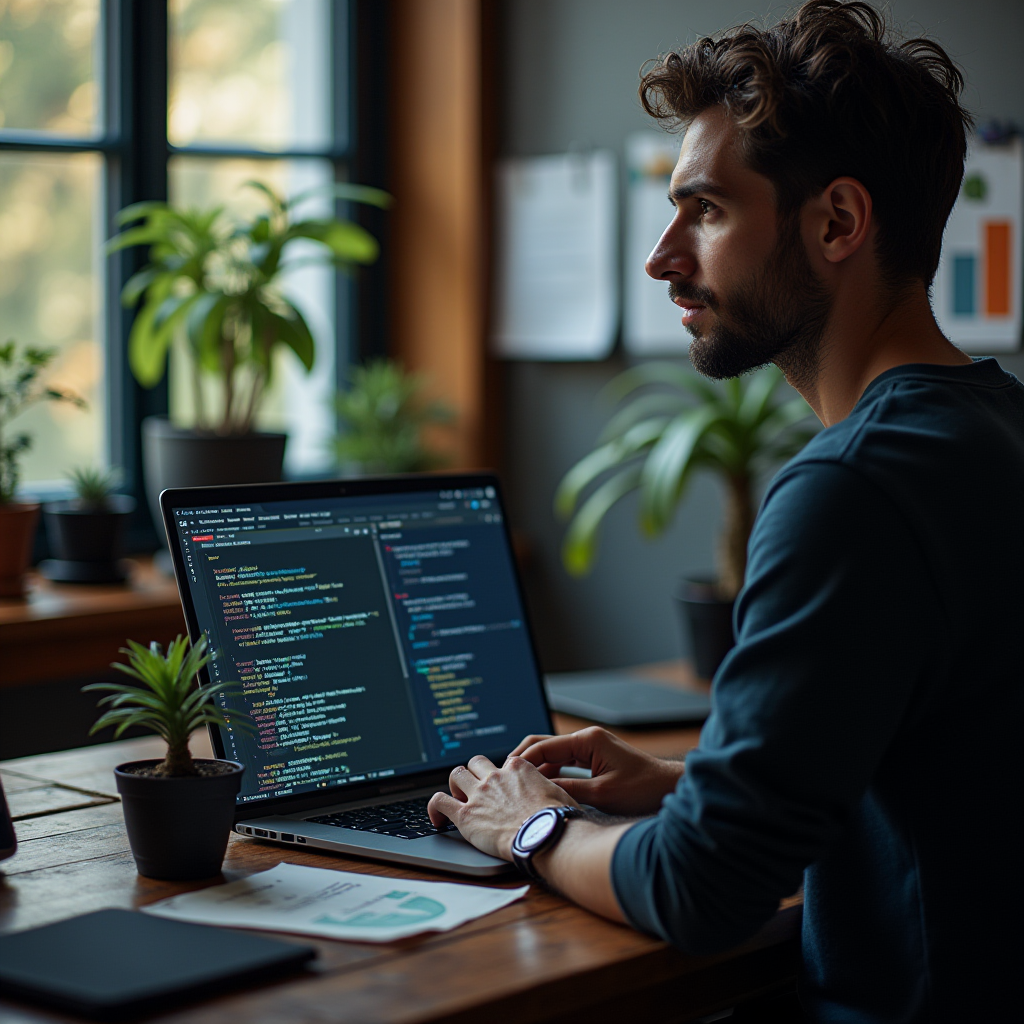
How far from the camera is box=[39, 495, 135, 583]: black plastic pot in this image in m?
2.51

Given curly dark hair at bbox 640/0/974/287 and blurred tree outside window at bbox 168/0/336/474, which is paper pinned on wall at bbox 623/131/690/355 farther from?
curly dark hair at bbox 640/0/974/287

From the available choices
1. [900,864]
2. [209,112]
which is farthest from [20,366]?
[900,864]

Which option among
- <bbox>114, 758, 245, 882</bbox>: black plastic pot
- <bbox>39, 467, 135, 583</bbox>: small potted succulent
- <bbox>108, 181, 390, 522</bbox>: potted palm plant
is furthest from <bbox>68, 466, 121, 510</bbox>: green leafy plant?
<bbox>114, 758, 245, 882</bbox>: black plastic pot

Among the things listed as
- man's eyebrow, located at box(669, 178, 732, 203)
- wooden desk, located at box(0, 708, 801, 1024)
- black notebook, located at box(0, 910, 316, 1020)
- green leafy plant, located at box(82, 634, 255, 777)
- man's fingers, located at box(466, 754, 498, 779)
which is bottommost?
wooden desk, located at box(0, 708, 801, 1024)

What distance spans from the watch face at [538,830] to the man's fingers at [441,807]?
0.35 feet

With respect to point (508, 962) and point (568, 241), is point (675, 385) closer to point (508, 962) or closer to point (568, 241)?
point (568, 241)

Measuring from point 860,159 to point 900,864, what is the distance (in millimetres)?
618

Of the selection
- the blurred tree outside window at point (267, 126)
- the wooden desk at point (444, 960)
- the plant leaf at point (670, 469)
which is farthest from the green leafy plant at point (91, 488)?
the wooden desk at point (444, 960)

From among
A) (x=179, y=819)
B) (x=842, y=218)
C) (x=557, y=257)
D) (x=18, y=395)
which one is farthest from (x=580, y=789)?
(x=557, y=257)

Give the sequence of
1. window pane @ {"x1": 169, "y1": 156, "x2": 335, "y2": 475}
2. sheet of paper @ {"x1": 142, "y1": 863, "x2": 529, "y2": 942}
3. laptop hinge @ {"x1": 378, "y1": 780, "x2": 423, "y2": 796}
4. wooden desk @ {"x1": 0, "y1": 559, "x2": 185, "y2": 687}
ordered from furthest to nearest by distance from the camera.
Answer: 1. window pane @ {"x1": 169, "y1": 156, "x2": 335, "y2": 475}
2. wooden desk @ {"x1": 0, "y1": 559, "x2": 185, "y2": 687}
3. laptop hinge @ {"x1": 378, "y1": 780, "x2": 423, "y2": 796}
4. sheet of paper @ {"x1": 142, "y1": 863, "x2": 529, "y2": 942}

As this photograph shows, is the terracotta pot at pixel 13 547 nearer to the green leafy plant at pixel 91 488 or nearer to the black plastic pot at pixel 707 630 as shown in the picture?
the green leafy plant at pixel 91 488

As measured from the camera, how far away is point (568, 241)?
312cm

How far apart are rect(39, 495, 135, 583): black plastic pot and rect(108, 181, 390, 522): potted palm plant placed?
118 mm

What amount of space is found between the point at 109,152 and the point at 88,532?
3.04ft
